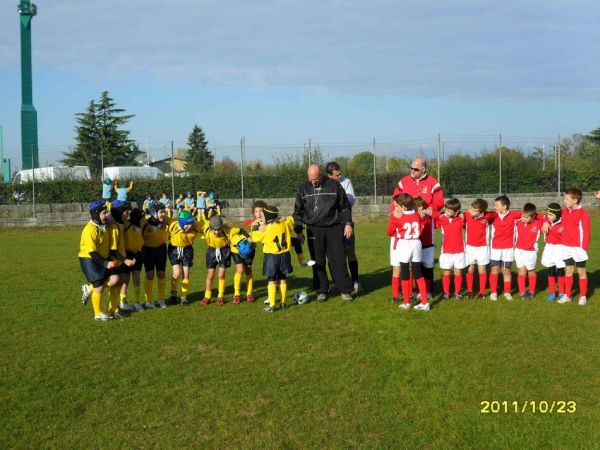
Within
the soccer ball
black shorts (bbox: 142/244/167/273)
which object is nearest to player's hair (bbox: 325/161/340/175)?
the soccer ball

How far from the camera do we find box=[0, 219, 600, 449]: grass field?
15.2 ft

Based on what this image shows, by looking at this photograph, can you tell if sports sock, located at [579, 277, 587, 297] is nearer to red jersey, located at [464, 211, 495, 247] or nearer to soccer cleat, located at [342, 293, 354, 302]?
red jersey, located at [464, 211, 495, 247]

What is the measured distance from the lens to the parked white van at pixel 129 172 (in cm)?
3028

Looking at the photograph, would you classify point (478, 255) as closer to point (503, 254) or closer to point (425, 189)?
point (503, 254)

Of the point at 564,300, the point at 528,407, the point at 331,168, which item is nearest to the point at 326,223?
the point at 331,168

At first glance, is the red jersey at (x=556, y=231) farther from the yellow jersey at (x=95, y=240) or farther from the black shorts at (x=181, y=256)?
the yellow jersey at (x=95, y=240)

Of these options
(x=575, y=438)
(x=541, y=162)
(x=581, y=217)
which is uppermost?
(x=541, y=162)

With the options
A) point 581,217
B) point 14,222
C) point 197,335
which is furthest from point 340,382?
point 14,222

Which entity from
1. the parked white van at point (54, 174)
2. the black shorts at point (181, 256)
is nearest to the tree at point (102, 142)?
the parked white van at point (54, 174)

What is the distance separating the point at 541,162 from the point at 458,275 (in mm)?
23136

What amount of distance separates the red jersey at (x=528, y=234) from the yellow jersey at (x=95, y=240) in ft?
19.9

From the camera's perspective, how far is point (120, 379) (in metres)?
5.89

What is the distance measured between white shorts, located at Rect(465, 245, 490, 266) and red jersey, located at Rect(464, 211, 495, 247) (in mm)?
65

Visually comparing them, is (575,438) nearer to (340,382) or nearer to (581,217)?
(340,382)
